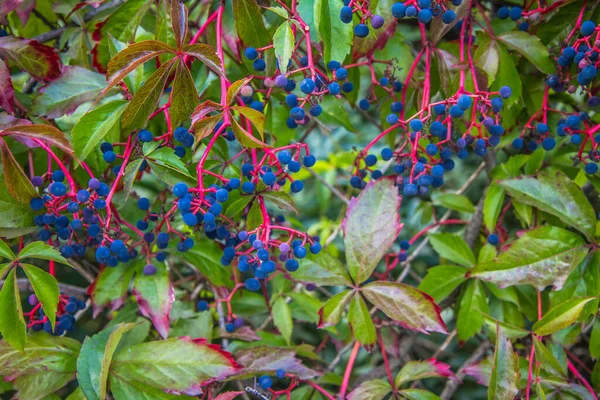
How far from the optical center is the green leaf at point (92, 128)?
1.13m

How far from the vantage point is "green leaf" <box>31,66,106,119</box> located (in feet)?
4.25

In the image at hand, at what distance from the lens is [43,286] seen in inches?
44.7

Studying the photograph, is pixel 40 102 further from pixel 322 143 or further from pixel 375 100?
pixel 322 143

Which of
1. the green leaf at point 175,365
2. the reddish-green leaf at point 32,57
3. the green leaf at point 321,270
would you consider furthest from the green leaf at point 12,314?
the green leaf at point 321,270

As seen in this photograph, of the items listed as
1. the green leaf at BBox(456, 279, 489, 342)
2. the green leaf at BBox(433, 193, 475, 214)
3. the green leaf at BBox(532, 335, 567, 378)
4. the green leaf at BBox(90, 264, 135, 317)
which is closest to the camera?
the green leaf at BBox(532, 335, 567, 378)

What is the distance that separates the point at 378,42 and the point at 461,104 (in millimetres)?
260

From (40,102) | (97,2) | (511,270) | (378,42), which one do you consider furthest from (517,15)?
(40,102)

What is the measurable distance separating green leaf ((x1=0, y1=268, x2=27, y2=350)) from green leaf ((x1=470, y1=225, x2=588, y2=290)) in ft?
3.15

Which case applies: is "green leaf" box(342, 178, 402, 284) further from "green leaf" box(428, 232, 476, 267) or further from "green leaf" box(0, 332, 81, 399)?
"green leaf" box(0, 332, 81, 399)

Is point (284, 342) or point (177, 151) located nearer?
point (177, 151)

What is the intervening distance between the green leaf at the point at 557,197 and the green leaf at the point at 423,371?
425mm

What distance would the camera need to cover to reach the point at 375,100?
1.41 m

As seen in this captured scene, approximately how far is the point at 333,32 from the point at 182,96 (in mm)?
313

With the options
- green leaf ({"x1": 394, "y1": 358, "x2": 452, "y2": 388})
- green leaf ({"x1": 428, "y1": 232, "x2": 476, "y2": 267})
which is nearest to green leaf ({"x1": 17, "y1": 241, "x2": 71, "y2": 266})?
green leaf ({"x1": 394, "y1": 358, "x2": 452, "y2": 388})
